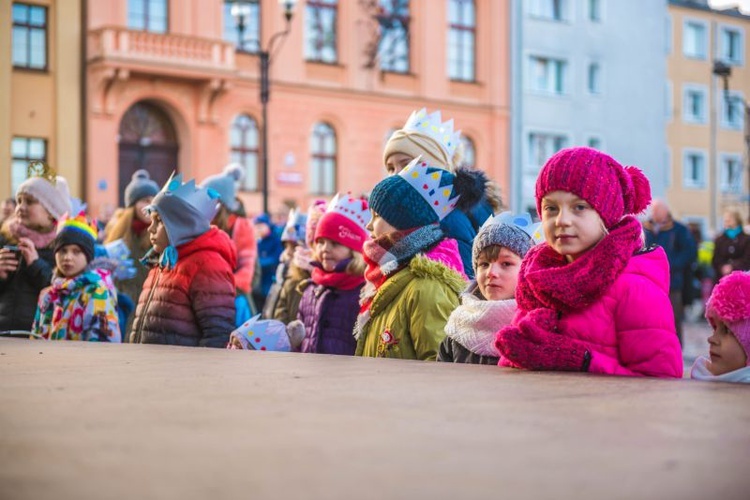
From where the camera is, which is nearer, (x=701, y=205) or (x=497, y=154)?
(x=497, y=154)

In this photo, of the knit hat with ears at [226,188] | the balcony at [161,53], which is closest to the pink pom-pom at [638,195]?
the knit hat with ears at [226,188]

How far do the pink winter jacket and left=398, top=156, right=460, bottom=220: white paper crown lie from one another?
7.28 ft

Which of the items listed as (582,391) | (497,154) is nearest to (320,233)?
(582,391)

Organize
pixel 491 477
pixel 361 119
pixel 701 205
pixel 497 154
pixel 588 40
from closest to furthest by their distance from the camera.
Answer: pixel 491 477
pixel 361 119
pixel 497 154
pixel 588 40
pixel 701 205

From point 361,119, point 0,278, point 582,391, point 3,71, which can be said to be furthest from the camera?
point 361,119

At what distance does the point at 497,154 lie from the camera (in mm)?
41000

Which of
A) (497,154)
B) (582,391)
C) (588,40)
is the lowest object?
(582,391)

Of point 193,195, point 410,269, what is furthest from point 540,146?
point 410,269

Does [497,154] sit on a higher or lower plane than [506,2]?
lower

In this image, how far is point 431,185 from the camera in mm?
6023

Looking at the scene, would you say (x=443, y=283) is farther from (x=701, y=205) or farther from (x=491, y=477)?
(x=701, y=205)

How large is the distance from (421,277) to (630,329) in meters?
1.91

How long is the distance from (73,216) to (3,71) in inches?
907

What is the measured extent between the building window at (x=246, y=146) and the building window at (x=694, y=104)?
22.5 meters
